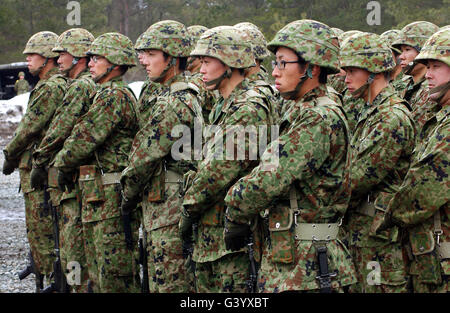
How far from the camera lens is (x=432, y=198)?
4406 mm

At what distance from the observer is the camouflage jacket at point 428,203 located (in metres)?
4.38

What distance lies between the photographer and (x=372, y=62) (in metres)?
5.96

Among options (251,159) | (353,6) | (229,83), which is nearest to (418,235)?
(251,159)

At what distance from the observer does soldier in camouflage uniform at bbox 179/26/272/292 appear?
4848mm

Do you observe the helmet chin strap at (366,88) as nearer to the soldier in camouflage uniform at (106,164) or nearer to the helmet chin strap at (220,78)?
the helmet chin strap at (220,78)

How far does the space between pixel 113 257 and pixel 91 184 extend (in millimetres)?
787

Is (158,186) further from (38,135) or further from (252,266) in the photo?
(38,135)

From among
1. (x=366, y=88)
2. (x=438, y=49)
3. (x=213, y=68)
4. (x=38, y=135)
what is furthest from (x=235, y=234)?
(x=38, y=135)

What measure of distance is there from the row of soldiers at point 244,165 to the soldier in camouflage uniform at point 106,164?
0.01 m

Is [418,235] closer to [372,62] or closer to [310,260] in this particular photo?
[310,260]

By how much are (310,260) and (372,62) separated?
2.51 metres

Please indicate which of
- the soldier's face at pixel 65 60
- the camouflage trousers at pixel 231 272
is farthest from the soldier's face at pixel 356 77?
the soldier's face at pixel 65 60

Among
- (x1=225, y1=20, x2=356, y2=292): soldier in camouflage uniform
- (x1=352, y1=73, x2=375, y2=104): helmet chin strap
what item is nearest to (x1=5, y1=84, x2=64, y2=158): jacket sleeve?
(x1=352, y1=73, x2=375, y2=104): helmet chin strap

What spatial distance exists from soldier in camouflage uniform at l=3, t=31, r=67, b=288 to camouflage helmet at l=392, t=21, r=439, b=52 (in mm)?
4248
